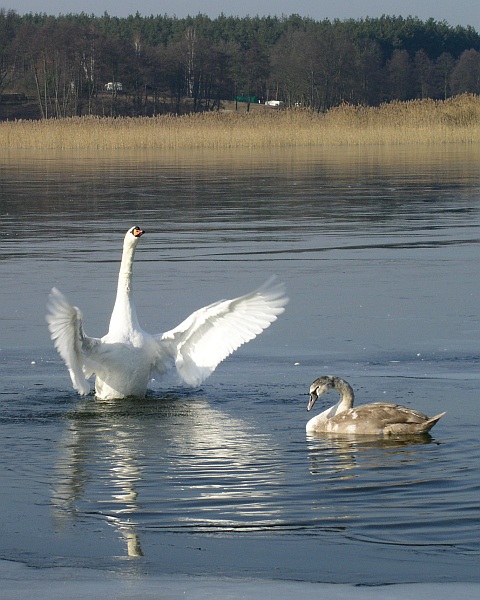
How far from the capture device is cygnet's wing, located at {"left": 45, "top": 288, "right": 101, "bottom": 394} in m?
7.72

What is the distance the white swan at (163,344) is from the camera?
26.9 ft

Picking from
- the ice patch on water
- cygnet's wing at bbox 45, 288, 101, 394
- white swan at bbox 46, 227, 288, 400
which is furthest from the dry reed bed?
the ice patch on water

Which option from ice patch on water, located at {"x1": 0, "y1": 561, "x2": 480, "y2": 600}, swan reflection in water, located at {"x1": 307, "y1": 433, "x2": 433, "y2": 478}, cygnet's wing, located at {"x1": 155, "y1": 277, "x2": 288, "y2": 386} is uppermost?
cygnet's wing, located at {"x1": 155, "y1": 277, "x2": 288, "y2": 386}

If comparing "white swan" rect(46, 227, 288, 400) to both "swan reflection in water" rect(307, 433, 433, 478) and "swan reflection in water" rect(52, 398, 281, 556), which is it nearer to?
"swan reflection in water" rect(52, 398, 281, 556)

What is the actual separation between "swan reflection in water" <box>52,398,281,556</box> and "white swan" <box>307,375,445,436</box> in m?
0.41

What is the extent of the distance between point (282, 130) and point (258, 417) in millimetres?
38659

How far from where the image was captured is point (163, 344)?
27.6ft

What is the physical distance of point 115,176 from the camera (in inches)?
1165

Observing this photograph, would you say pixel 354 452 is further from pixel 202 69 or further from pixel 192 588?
pixel 202 69

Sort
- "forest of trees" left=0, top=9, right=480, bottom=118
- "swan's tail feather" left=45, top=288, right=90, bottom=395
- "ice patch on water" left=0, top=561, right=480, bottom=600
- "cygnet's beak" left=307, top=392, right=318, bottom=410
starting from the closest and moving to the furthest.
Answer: "ice patch on water" left=0, top=561, right=480, bottom=600
"cygnet's beak" left=307, top=392, right=318, bottom=410
"swan's tail feather" left=45, top=288, right=90, bottom=395
"forest of trees" left=0, top=9, right=480, bottom=118

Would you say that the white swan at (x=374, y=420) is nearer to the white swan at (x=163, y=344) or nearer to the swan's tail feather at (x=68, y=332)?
the white swan at (x=163, y=344)

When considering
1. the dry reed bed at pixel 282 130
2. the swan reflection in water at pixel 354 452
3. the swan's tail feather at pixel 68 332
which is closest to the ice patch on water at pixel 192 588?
the swan reflection in water at pixel 354 452

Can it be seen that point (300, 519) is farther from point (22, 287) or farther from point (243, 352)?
point (22, 287)

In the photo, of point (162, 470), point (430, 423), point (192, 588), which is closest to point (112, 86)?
point (430, 423)
